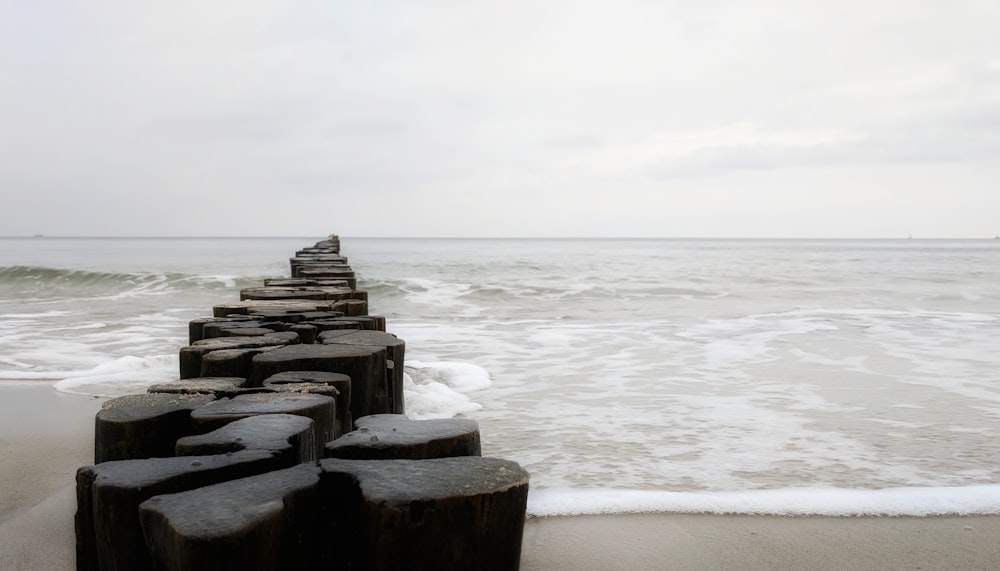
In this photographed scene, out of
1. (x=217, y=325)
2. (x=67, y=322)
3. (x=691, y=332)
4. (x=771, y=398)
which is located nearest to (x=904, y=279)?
(x=691, y=332)

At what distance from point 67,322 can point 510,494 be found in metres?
10.3

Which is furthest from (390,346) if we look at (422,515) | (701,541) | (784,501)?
(422,515)

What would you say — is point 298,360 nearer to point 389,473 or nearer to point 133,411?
point 133,411

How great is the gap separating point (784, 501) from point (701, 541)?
0.60 metres

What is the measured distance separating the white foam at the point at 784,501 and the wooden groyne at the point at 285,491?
46.5 inches

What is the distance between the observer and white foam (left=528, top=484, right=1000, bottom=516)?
9.37 ft

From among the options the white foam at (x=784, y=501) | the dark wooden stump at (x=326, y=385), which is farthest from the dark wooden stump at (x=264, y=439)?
the white foam at (x=784, y=501)

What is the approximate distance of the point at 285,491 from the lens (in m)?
1.41

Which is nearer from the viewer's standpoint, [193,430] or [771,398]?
[193,430]

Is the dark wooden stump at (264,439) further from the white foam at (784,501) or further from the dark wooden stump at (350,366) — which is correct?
the white foam at (784,501)

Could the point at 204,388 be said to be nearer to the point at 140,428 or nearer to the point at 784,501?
the point at 140,428

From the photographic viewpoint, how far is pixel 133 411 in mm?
1979

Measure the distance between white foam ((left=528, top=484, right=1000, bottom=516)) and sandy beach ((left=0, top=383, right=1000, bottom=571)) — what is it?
0.24 ft

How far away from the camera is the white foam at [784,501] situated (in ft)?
9.37
